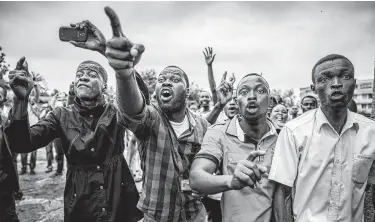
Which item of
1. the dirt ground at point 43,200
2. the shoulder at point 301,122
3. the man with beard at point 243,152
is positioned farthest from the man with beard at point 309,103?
the shoulder at point 301,122

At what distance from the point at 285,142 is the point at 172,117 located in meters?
1.23

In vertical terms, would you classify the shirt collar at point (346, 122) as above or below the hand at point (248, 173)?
above

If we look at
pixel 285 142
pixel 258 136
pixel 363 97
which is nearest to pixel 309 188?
pixel 285 142

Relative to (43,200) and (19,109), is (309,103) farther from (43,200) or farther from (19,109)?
(43,200)

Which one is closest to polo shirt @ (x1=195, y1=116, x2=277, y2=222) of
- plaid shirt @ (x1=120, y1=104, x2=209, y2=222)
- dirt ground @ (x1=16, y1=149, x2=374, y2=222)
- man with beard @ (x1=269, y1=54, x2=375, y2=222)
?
man with beard @ (x1=269, y1=54, x2=375, y2=222)

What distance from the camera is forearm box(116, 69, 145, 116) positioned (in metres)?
1.86

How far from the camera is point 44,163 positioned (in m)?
10.6

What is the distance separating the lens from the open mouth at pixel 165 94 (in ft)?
9.23

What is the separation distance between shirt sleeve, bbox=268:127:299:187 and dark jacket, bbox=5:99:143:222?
1605mm

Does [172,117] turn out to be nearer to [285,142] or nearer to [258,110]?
[258,110]

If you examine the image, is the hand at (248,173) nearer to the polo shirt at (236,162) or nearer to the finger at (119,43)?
the polo shirt at (236,162)

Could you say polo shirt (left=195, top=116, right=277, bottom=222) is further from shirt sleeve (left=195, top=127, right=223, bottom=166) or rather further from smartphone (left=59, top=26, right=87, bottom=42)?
smartphone (left=59, top=26, right=87, bottom=42)

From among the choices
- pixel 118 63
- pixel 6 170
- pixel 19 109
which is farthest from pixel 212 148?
pixel 6 170

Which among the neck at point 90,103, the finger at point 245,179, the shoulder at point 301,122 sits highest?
the neck at point 90,103
